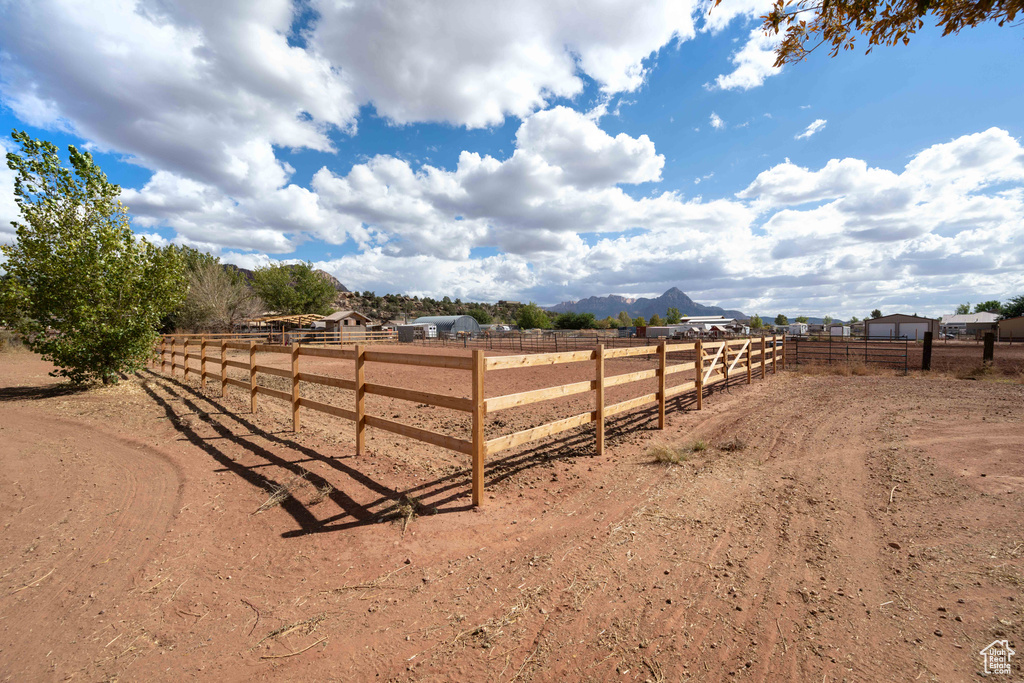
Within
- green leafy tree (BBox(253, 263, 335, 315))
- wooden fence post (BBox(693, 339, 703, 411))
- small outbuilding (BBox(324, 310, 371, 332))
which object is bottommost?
wooden fence post (BBox(693, 339, 703, 411))

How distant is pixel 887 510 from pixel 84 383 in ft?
51.6

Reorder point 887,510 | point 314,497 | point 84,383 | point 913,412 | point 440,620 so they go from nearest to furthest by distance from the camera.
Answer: point 440,620 → point 887,510 → point 314,497 → point 913,412 → point 84,383

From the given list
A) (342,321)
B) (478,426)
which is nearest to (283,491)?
(478,426)

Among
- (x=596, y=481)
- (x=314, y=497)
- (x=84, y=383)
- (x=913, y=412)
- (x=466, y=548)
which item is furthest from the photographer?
(x=84, y=383)

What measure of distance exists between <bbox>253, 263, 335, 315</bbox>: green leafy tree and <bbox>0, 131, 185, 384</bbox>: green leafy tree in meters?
48.7

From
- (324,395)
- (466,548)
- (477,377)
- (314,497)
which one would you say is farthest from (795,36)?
(324,395)

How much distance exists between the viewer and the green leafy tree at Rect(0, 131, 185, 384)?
9.48 meters

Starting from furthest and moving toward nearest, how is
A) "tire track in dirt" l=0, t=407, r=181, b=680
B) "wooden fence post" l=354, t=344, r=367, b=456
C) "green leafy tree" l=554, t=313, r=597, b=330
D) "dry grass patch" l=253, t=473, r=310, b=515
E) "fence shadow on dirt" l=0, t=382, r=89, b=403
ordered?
1. "green leafy tree" l=554, t=313, r=597, b=330
2. "fence shadow on dirt" l=0, t=382, r=89, b=403
3. "wooden fence post" l=354, t=344, r=367, b=456
4. "dry grass patch" l=253, t=473, r=310, b=515
5. "tire track in dirt" l=0, t=407, r=181, b=680

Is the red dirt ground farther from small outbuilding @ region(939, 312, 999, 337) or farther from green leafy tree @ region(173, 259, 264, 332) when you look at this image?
small outbuilding @ region(939, 312, 999, 337)

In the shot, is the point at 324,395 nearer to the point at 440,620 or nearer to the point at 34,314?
the point at 34,314

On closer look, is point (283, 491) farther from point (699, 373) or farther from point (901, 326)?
point (901, 326)

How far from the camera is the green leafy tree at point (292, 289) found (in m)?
55.7

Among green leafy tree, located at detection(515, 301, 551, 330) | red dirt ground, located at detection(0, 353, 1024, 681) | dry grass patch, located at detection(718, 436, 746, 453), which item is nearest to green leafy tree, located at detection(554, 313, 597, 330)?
green leafy tree, located at detection(515, 301, 551, 330)

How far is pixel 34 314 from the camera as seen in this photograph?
382 inches
